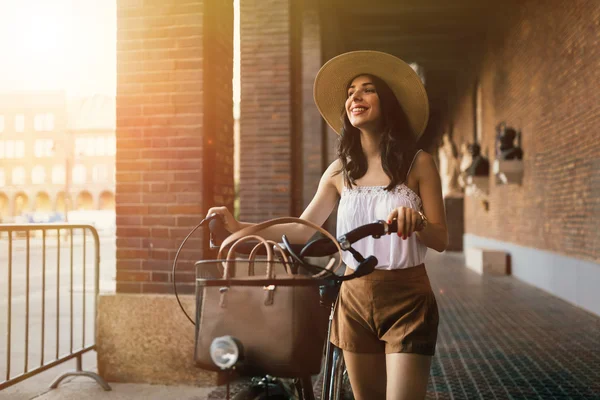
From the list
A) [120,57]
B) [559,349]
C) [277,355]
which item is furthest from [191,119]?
[559,349]

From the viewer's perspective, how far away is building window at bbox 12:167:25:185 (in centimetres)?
6625

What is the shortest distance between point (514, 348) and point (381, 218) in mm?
3913

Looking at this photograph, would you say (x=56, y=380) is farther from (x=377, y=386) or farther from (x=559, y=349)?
(x=559, y=349)

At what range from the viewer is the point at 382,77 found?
7.77ft

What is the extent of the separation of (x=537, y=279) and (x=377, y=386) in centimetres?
852

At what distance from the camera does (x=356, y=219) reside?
221 centimetres

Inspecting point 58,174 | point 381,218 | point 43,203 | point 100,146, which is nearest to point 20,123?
point 58,174

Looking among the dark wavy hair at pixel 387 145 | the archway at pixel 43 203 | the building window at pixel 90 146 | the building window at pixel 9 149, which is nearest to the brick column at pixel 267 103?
the dark wavy hair at pixel 387 145

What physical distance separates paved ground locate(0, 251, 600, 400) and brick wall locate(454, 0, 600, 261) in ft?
3.84

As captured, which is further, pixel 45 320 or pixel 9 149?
pixel 9 149

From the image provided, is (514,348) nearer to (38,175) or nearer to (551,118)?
(551,118)

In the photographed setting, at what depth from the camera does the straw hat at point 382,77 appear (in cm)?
230

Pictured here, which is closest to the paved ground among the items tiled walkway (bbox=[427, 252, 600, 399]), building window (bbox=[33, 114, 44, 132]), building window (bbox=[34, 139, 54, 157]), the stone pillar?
tiled walkway (bbox=[427, 252, 600, 399])

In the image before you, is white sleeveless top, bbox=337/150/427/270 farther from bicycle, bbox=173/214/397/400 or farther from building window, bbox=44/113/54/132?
building window, bbox=44/113/54/132
